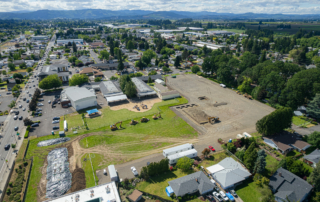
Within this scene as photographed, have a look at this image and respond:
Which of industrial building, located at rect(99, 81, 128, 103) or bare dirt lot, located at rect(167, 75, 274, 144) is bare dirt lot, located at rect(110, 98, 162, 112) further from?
bare dirt lot, located at rect(167, 75, 274, 144)

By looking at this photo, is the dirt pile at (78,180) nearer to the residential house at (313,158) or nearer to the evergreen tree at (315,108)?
the residential house at (313,158)

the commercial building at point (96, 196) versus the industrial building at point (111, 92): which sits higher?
the industrial building at point (111, 92)

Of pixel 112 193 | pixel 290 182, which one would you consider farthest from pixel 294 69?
pixel 112 193

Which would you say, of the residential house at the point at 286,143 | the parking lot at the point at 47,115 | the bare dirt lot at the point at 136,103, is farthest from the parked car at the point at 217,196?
the parking lot at the point at 47,115

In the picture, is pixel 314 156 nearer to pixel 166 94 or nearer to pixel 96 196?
pixel 96 196

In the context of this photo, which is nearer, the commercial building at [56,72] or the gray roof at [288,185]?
the gray roof at [288,185]

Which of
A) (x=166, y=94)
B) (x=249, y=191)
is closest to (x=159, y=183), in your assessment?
(x=249, y=191)

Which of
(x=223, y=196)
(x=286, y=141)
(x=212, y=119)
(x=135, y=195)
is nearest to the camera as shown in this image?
(x=135, y=195)
